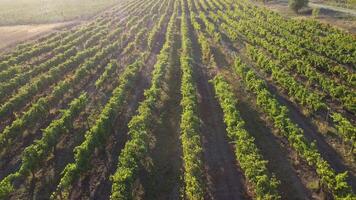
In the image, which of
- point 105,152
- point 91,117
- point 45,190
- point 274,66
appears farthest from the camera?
point 274,66

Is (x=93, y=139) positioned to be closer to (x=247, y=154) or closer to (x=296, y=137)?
(x=247, y=154)

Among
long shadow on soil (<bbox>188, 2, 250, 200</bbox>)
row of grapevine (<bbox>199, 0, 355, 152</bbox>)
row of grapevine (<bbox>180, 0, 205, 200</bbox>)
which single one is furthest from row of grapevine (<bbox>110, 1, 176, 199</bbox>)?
row of grapevine (<bbox>199, 0, 355, 152</bbox>)

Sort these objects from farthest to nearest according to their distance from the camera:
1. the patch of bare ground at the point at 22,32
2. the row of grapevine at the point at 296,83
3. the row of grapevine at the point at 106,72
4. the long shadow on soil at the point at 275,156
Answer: the patch of bare ground at the point at 22,32 < the row of grapevine at the point at 106,72 < the row of grapevine at the point at 296,83 < the long shadow on soil at the point at 275,156

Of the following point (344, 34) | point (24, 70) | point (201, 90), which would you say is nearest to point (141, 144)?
point (201, 90)

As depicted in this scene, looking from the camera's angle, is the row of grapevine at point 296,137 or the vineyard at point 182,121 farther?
the vineyard at point 182,121

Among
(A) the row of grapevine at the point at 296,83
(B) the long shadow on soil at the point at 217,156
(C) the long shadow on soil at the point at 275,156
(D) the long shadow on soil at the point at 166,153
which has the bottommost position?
(C) the long shadow on soil at the point at 275,156

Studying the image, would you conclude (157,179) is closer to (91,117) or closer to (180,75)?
(91,117)

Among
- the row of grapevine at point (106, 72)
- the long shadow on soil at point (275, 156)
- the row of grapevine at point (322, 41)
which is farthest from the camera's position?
the row of grapevine at point (322, 41)

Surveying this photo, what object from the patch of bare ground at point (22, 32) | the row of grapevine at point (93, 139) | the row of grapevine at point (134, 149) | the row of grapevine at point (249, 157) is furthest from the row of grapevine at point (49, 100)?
the patch of bare ground at point (22, 32)

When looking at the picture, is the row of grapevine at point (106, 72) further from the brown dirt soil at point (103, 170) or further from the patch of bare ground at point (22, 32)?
the patch of bare ground at point (22, 32)
